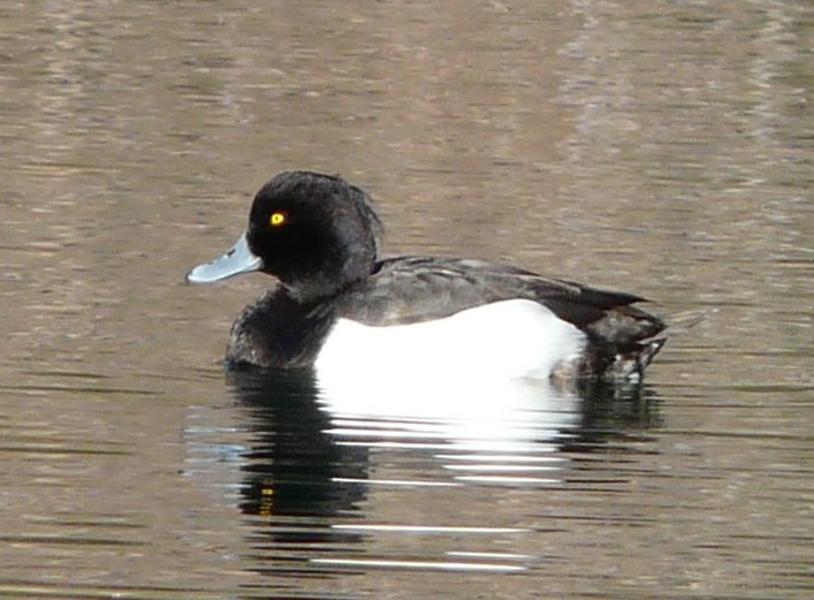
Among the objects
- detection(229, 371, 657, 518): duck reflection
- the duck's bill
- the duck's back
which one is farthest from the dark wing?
the duck's bill

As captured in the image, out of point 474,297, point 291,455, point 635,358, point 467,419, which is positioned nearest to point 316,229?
point 474,297

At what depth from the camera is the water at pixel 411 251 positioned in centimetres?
788

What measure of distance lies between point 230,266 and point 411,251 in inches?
73.7

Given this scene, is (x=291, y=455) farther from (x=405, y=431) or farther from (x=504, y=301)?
(x=504, y=301)

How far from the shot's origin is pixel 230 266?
11.3 metres

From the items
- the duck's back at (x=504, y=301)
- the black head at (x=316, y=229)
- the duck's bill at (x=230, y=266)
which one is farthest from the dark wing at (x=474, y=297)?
the duck's bill at (x=230, y=266)

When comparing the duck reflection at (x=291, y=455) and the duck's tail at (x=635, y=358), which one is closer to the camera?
the duck reflection at (x=291, y=455)

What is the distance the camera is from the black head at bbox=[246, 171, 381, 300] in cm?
1117

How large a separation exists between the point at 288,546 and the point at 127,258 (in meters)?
4.76

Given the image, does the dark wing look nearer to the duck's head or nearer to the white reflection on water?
the white reflection on water

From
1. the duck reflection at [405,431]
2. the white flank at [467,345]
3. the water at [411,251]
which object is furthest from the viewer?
the white flank at [467,345]

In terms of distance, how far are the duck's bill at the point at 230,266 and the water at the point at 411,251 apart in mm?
258

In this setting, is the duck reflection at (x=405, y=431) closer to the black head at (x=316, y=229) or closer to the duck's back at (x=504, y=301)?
the duck's back at (x=504, y=301)

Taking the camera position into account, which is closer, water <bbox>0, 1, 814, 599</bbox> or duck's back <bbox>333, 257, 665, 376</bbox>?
water <bbox>0, 1, 814, 599</bbox>
